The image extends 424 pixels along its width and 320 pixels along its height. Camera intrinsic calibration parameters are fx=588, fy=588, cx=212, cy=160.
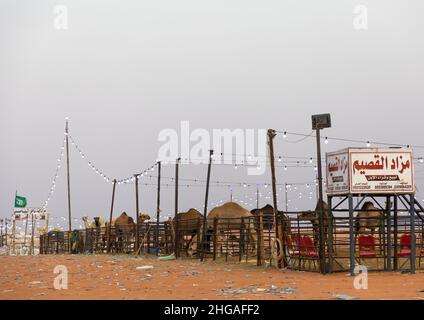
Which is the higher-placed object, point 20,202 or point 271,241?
point 20,202

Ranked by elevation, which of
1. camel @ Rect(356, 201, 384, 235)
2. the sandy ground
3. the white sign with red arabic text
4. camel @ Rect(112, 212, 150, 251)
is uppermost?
the white sign with red arabic text

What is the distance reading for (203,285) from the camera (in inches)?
521

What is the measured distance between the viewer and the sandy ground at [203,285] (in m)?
11.1

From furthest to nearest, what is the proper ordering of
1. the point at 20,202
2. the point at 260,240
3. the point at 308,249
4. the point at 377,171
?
the point at 20,202 < the point at 260,240 < the point at 308,249 < the point at 377,171

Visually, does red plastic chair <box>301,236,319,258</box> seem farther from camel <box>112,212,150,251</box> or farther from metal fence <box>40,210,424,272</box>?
camel <box>112,212,150,251</box>

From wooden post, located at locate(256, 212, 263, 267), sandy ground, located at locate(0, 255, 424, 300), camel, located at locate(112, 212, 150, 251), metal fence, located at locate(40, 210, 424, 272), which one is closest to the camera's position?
sandy ground, located at locate(0, 255, 424, 300)

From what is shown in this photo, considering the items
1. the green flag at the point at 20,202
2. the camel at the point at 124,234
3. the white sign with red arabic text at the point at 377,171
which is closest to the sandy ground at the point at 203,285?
the white sign with red arabic text at the point at 377,171

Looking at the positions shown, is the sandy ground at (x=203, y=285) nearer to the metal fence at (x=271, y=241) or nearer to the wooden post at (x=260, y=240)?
the metal fence at (x=271, y=241)

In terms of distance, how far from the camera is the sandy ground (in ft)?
36.5

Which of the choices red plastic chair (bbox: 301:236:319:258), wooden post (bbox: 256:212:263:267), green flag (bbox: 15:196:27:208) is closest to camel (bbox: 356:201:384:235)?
red plastic chair (bbox: 301:236:319:258)

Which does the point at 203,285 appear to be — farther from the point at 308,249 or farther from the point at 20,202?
the point at 20,202

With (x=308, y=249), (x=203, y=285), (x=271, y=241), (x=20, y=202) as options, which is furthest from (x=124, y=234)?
(x=20, y=202)
